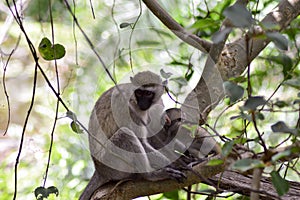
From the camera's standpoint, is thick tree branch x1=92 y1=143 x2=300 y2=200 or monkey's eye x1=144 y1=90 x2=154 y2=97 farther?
monkey's eye x1=144 y1=90 x2=154 y2=97

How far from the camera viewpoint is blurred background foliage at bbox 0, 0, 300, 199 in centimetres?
250

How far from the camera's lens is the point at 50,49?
2217 millimetres

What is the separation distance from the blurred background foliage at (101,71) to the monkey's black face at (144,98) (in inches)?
4.5

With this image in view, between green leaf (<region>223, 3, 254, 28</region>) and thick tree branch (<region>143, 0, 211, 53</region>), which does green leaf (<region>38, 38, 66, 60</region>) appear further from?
green leaf (<region>223, 3, 254, 28</region>)

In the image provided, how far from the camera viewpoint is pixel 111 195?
227 cm

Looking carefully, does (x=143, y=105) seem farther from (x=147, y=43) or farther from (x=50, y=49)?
(x=50, y=49)

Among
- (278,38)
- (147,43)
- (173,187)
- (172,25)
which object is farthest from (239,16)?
(147,43)

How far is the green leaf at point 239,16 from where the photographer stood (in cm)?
120

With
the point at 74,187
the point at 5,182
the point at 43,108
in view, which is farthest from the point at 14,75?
the point at 74,187

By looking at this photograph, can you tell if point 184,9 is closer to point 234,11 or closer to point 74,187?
point 74,187

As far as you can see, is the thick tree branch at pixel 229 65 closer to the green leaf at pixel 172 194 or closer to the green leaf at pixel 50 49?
the green leaf at pixel 172 194

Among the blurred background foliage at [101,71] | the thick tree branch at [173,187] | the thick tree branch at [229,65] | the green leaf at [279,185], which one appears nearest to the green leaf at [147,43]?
the blurred background foliage at [101,71]

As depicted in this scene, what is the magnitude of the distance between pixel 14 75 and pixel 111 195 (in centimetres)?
387

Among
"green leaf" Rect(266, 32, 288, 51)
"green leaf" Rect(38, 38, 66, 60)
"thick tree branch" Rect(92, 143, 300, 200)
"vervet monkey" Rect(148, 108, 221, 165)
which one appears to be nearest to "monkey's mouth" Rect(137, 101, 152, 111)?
"vervet monkey" Rect(148, 108, 221, 165)
